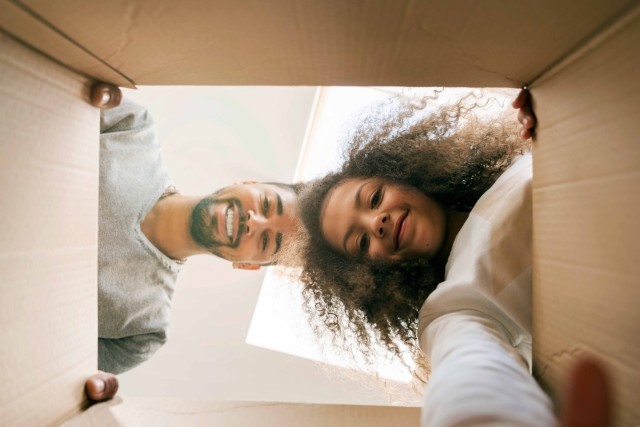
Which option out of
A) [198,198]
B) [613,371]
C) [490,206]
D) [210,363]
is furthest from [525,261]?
[210,363]

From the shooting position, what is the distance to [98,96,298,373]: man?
1097 mm

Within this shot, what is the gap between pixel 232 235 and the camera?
110cm

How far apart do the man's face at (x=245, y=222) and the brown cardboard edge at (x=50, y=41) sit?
21.2 inches

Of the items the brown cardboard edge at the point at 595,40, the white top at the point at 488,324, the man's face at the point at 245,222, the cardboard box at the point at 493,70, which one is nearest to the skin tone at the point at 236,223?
the man's face at the point at 245,222

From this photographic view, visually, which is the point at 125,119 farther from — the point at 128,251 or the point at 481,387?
the point at 481,387

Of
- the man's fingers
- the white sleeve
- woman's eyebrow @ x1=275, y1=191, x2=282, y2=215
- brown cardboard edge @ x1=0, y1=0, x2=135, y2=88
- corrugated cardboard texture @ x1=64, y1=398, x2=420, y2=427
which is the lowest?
corrugated cardboard texture @ x1=64, y1=398, x2=420, y2=427

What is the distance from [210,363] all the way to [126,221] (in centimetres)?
62

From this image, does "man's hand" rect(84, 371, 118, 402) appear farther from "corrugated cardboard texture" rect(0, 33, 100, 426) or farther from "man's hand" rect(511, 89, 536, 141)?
"man's hand" rect(511, 89, 536, 141)

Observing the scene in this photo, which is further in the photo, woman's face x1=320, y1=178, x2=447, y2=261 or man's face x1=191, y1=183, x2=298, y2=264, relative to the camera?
man's face x1=191, y1=183, x2=298, y2=264

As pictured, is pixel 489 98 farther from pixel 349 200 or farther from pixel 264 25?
pixel 264 25

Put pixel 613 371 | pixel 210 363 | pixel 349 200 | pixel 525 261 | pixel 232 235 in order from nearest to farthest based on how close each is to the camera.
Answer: pixel 613 371 → pixel 525 261 → pixel 349 200 → pixel 232 235 → pixel 210 363

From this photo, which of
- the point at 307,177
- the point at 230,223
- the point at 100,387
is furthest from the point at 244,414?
the point at 307,177


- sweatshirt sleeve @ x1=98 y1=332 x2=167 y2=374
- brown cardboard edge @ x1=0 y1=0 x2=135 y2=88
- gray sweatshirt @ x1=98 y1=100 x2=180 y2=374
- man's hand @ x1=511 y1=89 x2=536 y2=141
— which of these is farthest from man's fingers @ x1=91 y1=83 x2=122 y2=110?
sweatshirt sleeve @ x1=98 y1=332 x2=167 y2=374

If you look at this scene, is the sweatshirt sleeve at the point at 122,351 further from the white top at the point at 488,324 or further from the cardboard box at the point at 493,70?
the white top at the point at 488,324
